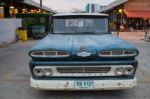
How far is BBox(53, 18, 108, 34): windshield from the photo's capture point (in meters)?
9.13

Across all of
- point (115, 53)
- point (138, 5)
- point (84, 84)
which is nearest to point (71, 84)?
point (84, 84)

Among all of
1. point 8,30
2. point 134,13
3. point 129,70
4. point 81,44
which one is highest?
point 134,13

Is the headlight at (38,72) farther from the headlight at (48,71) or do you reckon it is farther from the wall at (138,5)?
the wall at (138,5)

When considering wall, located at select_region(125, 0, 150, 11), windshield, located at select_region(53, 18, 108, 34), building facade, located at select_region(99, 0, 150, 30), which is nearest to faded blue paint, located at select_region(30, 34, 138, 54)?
windshield, located at select_region(53, 18, 108, 34)

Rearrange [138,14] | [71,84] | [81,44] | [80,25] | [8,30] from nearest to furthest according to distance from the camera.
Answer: [71,84] < [81,44] < [80,25] < [8,30] < [138,14]

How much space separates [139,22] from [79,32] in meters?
40.2

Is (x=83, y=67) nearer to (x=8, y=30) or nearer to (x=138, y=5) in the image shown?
(x=8, y=30)

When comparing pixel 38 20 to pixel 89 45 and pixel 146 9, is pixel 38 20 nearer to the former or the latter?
pixel 146 9

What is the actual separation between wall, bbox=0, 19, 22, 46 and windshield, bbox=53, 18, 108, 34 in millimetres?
12527

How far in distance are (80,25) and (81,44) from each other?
73.7 inches

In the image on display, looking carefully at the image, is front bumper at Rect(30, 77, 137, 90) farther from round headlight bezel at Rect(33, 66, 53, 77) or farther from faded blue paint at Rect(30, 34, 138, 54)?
faded blue paint at Rect(30, 34, 138, 54)

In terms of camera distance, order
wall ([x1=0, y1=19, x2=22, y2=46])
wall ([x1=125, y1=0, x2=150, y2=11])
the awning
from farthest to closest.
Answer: wall ([x1=125, y1=0, x2=150, y2=11])
the awning
wall ([x1=0, y1=19, x2=22, y2=46])

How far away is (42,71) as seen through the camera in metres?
7.10

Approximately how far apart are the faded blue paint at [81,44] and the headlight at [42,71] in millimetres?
381
